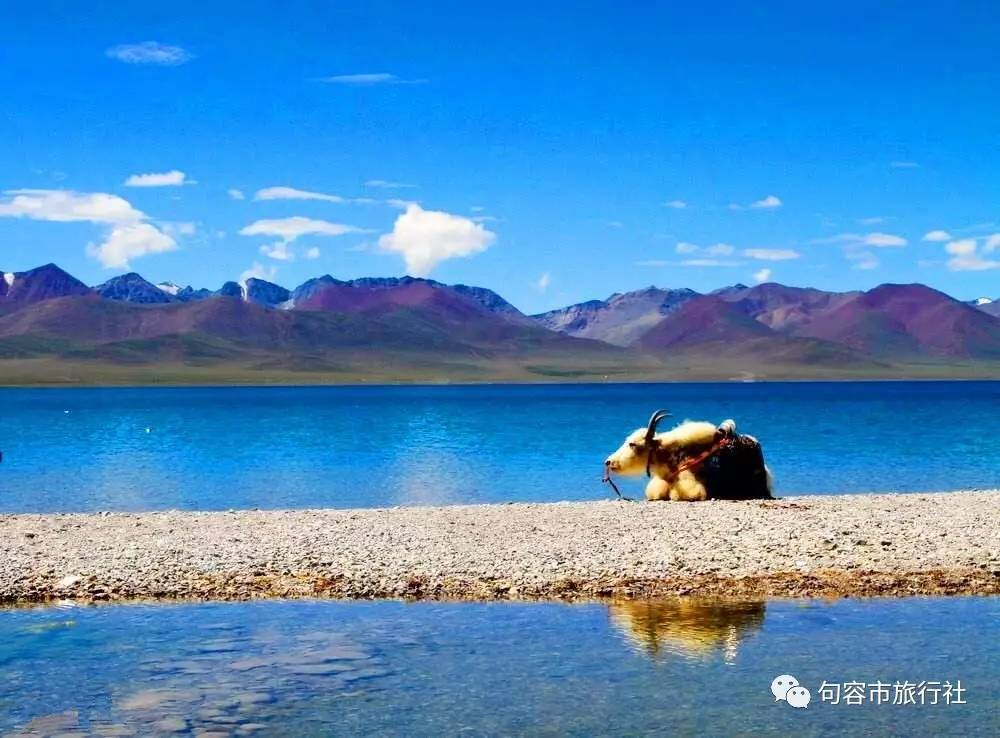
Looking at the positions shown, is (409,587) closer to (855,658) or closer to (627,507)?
(855,658)

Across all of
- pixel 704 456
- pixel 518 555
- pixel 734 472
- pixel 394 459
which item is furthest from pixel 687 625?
pixel 394 459

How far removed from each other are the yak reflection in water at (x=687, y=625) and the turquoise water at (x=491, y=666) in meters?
0.02

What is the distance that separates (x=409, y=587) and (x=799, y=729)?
192 inches

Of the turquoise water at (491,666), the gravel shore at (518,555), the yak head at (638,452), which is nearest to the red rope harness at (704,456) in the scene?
the yak head at (638,452)

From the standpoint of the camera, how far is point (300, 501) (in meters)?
25.0

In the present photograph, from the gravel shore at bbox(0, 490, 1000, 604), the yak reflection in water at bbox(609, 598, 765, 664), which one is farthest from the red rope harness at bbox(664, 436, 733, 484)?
the yak reflection in water at bbox(609, 598, 765, 664)

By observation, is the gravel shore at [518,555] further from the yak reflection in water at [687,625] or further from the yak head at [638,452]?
the yak head at [638,452]

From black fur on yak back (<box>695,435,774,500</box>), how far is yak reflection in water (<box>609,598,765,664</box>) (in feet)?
23.8

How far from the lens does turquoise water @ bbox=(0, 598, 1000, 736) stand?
308 inches

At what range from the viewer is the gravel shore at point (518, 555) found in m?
11.6

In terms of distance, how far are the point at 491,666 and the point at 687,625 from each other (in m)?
1.92

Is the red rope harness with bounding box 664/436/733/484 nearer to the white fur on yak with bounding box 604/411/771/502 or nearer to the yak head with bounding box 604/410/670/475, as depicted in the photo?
the white fur on yak with bounding box 604/411/771/502

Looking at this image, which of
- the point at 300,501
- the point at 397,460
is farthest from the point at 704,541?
the point at 397,460

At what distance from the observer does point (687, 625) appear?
10172 millimetres
